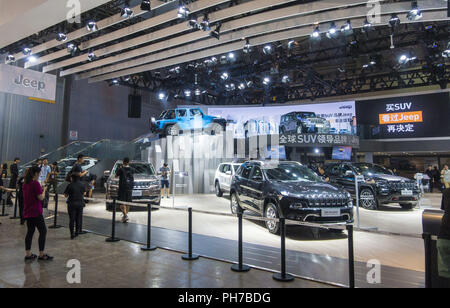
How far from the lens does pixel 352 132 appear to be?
17203 millimetres

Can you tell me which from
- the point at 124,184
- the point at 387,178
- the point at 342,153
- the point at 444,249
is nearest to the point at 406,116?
the point at 342,153

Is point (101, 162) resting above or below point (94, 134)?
below

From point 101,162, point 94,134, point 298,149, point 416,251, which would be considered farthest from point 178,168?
point 416,251

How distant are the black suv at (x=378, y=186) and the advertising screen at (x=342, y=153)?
5.56 meters

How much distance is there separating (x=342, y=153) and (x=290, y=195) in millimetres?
11927

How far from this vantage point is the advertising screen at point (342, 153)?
1638 centimetres

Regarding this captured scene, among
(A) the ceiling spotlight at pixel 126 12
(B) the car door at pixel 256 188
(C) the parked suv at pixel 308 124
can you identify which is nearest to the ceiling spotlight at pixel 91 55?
(A) the ceiling spotlight at pixel 126 12

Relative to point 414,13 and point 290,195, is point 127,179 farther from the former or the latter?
point 414,13

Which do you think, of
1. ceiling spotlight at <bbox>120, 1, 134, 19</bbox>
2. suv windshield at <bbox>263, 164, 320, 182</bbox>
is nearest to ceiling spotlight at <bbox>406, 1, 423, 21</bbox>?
suv windshield at <bbox>263, 164, 320, 182</bbox>

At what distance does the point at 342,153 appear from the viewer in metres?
16.5

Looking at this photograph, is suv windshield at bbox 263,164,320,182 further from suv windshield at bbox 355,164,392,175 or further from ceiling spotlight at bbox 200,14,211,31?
ceiling spotlight at bbox 200,14,211,31

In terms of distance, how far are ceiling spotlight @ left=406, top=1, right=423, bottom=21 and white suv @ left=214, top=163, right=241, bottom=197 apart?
802cm
